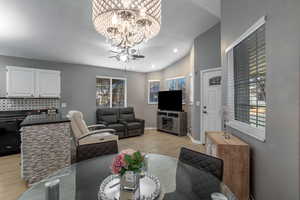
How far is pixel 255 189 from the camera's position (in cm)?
166

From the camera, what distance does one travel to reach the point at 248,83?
1973mm

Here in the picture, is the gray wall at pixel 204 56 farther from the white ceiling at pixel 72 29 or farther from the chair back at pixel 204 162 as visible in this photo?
the chair back at pixel 204 162

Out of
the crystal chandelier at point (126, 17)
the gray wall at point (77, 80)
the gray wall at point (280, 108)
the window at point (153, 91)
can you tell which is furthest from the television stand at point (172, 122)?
the crystal chandelier at point (126, 17)

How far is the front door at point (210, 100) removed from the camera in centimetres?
385

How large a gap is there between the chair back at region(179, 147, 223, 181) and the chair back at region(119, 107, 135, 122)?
164 inches

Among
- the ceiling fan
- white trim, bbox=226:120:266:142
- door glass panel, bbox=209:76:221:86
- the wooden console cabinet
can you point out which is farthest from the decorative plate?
door glass panel, bbox=209:76:221:86

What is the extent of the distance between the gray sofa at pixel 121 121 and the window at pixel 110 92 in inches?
19.4

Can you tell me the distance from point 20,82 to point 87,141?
2.60m

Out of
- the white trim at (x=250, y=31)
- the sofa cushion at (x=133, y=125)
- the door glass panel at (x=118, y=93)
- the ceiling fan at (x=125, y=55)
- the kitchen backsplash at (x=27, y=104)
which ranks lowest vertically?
the sofa cushion at (x=133, y=125)

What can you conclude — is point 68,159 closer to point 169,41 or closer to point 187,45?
point 169,41

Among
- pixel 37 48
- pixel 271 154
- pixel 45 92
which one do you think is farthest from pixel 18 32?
pixel 271 154

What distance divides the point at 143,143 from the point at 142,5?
3.74 metres

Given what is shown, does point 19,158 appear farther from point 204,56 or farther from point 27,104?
point 204,56

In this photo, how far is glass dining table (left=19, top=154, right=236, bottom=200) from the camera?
3.79 feet
